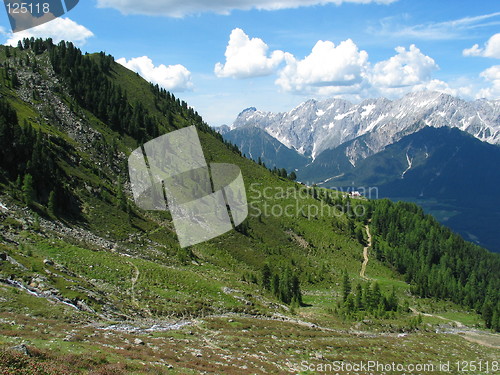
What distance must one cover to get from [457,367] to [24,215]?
59589 mm

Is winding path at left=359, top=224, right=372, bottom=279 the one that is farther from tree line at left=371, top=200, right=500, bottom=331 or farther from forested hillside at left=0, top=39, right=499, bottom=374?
tree line at left=371, top=200, right=500, bottom=331

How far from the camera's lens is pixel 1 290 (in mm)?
28719

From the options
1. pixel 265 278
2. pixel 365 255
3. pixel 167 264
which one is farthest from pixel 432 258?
pixel 167 264

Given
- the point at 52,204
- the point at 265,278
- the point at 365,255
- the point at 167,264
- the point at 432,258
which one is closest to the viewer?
the point at 52,204

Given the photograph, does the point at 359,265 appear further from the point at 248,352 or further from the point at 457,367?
the point at 248,352

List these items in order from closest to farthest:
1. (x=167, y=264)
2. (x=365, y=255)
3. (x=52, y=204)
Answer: (x=52, y=204)
(x=167, y=264)
(x=365, y=255)

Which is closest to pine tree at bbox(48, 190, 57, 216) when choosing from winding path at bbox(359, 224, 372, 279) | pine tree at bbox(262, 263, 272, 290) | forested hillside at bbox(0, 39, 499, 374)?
forested hillside at bbox(0, 39, 499, 374)

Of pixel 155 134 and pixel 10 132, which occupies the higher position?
pixel 155 134

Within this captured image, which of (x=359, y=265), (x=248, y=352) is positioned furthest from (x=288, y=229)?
(x=248, y=352)

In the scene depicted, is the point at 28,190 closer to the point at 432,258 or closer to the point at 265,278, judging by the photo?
the point at 265,278

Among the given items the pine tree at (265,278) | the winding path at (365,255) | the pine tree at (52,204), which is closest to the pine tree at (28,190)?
the pine tree at (52,204)

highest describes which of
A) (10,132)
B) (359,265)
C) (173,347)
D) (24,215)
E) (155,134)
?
(155,134)

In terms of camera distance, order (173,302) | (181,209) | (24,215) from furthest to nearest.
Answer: (181,209) → (24,215) → (173,302)

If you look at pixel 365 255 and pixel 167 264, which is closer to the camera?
pixel 167 264
